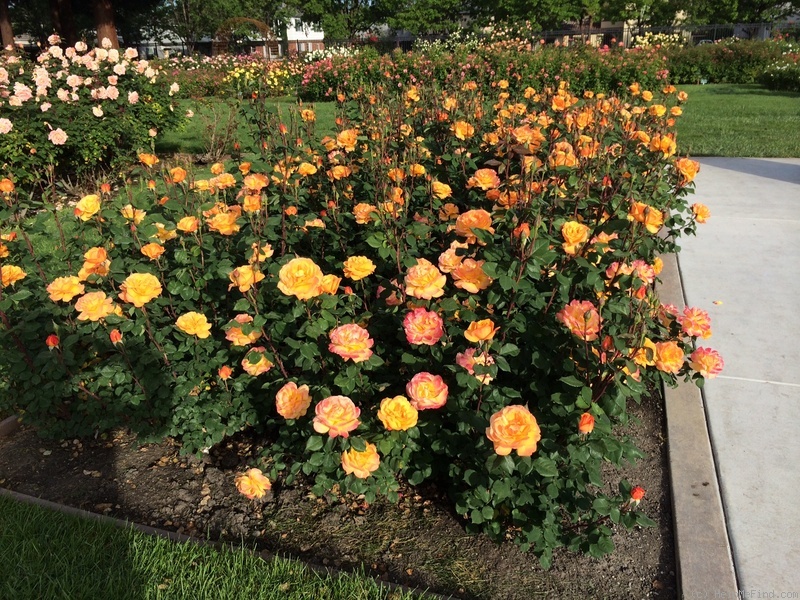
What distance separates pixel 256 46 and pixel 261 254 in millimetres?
64491

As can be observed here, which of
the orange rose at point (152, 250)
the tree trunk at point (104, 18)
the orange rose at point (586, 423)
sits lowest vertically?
the orange rose at point (586, 423)

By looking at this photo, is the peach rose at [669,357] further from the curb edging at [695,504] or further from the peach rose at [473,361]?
the curb edging at [695,504]

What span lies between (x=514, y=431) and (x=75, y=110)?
6.45 m

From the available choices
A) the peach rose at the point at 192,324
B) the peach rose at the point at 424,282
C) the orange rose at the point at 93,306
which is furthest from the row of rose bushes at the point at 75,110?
the peach rose at the point at 424,282

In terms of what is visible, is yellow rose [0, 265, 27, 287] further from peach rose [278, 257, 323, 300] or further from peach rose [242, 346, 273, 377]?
peach rose [278, 257, 323, 300]

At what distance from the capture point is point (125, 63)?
22.0ft

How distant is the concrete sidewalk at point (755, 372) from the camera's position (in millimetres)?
1931

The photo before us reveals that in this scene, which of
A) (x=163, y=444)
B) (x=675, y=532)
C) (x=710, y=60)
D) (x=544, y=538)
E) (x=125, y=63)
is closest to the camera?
(x=544, y=538)

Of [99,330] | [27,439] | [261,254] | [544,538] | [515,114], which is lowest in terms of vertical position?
[27,439]

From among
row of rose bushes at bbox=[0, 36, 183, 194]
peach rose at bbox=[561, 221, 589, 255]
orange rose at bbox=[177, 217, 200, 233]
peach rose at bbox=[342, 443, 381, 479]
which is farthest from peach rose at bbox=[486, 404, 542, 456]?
row of rose bushes at bbox=[0, 36, 183, 194]

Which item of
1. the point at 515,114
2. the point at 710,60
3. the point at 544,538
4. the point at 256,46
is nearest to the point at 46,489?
the point at 544,538

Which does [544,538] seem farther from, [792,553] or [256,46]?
[256,46]

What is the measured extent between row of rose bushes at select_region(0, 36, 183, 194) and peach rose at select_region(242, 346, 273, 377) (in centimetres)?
404

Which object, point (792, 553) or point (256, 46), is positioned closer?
point (792, 553)
